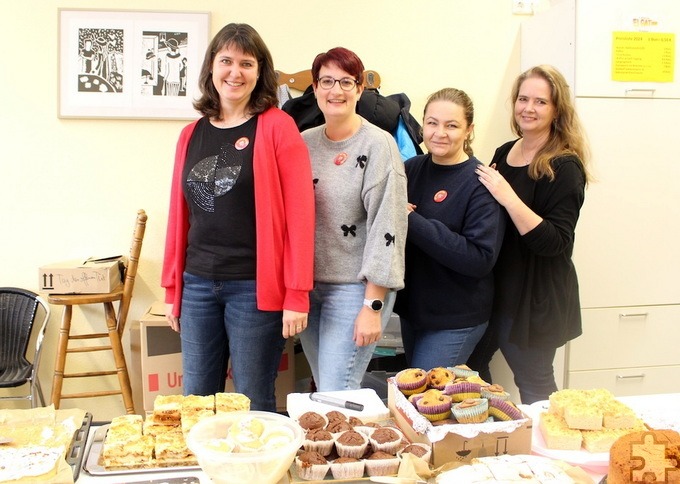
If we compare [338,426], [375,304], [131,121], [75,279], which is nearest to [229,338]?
[375,304]

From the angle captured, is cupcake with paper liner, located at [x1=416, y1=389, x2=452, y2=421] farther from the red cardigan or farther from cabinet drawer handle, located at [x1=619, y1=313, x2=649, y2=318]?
cabinet drawer handle, located at [x1=619, y1=313, x2=649, y2=318]

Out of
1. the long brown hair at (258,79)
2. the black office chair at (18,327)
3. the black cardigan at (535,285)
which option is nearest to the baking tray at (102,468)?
the long brown hair at (258,79)

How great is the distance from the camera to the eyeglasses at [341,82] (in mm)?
1659

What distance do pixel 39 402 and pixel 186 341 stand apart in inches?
55.7

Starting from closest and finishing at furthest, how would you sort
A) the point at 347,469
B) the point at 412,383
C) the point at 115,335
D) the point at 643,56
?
1. the point at 347,469
2. the point at 412,383
3. the point at 643,56
4. the point at 115,335

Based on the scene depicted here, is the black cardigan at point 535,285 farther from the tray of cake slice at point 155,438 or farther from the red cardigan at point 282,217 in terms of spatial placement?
the tray of cake slice at point 155,438

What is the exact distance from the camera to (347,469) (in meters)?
1.02

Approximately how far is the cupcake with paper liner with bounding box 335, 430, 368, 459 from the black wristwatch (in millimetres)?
597

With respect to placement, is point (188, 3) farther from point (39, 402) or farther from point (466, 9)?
point (39, 402)

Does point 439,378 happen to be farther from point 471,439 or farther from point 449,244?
point 449,244

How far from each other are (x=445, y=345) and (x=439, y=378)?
0.61 metres

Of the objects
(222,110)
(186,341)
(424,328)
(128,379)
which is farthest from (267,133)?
(128,379)

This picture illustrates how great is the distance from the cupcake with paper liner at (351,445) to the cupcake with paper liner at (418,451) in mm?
67

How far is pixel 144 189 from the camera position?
279cm
